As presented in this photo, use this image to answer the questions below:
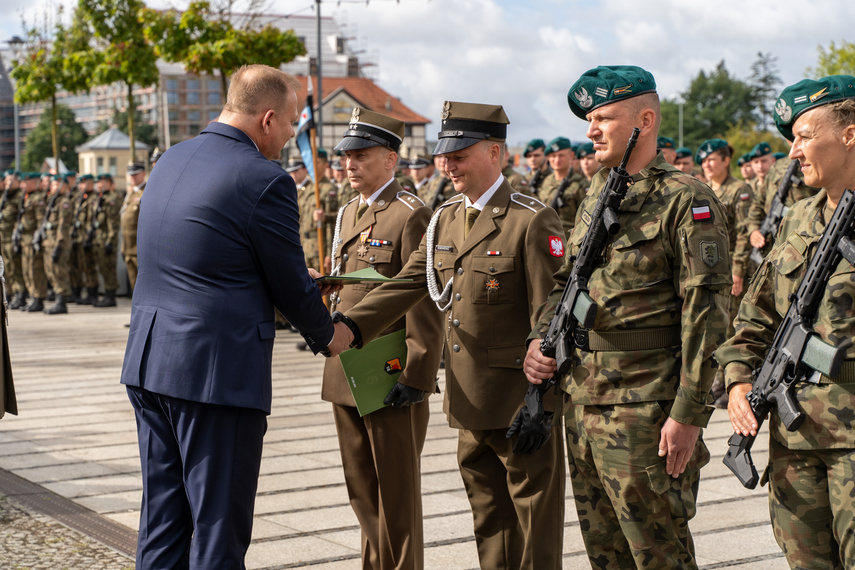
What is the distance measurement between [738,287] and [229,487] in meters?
7.30

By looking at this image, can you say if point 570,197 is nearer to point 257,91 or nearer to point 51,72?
point 257,91

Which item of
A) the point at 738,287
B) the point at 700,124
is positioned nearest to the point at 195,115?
the point at 700,124

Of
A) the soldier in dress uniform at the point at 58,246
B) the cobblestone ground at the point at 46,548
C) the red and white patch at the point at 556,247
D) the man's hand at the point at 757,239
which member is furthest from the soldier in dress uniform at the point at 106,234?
the red and white patch at the point at 556,247

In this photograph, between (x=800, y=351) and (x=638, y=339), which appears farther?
(x=638, y=339)

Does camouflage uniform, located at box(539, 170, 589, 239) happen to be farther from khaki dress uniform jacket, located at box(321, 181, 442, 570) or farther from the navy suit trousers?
the navy suit trousers

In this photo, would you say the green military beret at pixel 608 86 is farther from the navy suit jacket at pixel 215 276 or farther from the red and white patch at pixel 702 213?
the navy suit jacket at pixel 215 276

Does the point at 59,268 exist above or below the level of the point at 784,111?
below

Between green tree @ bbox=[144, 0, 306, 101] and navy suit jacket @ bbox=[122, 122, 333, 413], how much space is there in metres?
17.1

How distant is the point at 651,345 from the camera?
3.08 metres

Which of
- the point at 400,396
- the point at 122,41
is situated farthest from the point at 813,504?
the point at 122,41

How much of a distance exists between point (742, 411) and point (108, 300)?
1630 centimetres

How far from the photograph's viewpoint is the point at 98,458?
21.6 ft

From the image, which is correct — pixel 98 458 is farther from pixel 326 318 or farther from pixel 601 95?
pixel 601 95

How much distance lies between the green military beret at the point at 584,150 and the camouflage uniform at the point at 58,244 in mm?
8704
